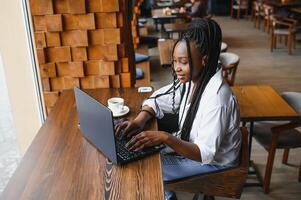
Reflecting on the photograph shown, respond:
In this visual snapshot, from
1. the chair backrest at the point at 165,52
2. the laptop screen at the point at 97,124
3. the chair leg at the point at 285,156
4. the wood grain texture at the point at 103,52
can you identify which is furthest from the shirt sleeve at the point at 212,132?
the chair backrest at the point at 165,52

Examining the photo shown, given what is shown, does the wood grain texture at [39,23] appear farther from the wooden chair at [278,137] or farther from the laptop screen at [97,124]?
the wooden chair at [278,137]

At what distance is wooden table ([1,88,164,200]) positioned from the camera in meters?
1.04

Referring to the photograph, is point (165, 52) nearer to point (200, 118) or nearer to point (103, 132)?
point (200, 118)

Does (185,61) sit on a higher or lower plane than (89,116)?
higher

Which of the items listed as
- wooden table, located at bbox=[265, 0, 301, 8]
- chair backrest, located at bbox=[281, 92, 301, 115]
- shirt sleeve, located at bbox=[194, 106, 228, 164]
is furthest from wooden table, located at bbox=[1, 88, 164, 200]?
wooden table, located at bbox=[265, 0, 301, 8]

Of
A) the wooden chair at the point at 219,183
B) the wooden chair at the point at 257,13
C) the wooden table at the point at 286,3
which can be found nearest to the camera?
the wooden chair at the point at 219,183

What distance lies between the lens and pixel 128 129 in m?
1.42

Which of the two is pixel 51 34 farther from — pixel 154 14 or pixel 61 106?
pixel 154 14

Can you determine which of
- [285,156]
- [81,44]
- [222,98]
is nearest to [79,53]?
[81,44]

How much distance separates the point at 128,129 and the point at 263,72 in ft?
13.5

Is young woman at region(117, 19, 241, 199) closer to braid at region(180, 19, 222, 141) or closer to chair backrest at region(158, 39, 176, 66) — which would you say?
braid at region(180, 19, 222, 141)

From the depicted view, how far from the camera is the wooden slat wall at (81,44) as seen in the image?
182 cm

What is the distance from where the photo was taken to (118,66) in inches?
78.7

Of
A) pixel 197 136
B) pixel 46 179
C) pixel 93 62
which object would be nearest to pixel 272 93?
pixel 197 136
